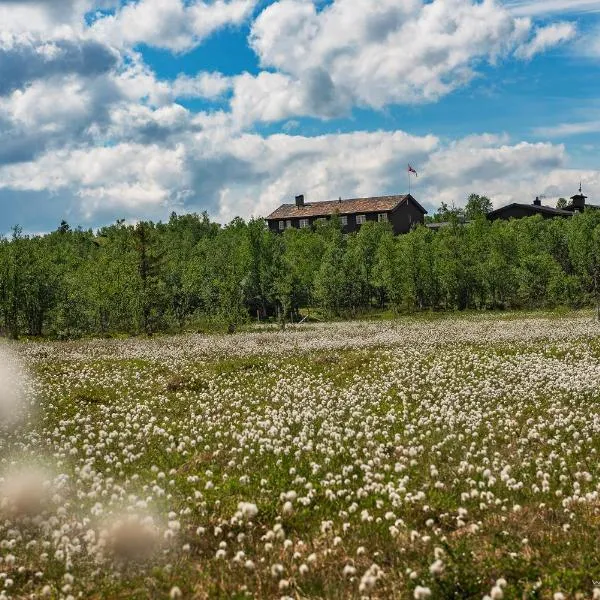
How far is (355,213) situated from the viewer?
431 feet

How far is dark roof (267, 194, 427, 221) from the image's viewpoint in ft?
426

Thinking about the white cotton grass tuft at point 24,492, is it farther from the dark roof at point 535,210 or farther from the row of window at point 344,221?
the dark roof at point 535,210

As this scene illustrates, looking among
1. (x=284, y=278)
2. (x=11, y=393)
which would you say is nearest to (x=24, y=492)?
(x=11, y=393)

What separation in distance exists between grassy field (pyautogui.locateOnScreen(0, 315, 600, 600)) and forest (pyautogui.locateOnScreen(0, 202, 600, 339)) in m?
36.6

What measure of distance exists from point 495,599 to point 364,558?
6.80 ft

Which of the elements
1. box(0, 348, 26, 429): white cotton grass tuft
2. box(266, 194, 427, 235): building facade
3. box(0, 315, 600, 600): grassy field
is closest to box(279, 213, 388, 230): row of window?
box(266, 194, 427, 235): building facade

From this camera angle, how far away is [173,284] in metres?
74.1

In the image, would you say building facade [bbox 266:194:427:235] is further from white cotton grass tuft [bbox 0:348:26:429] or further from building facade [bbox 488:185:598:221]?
white cotton grass tuft [bbox 0:348:26:429]

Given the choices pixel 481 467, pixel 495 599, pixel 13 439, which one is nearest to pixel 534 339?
pixel 481 467

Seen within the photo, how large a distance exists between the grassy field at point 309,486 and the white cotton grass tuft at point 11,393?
0.17 metres

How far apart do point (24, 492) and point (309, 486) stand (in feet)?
17.4

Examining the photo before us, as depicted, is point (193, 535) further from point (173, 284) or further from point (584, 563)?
point (173, 284)

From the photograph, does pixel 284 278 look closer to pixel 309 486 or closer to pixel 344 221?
pixel 344 221

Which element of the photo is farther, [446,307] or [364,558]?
[446,307]
